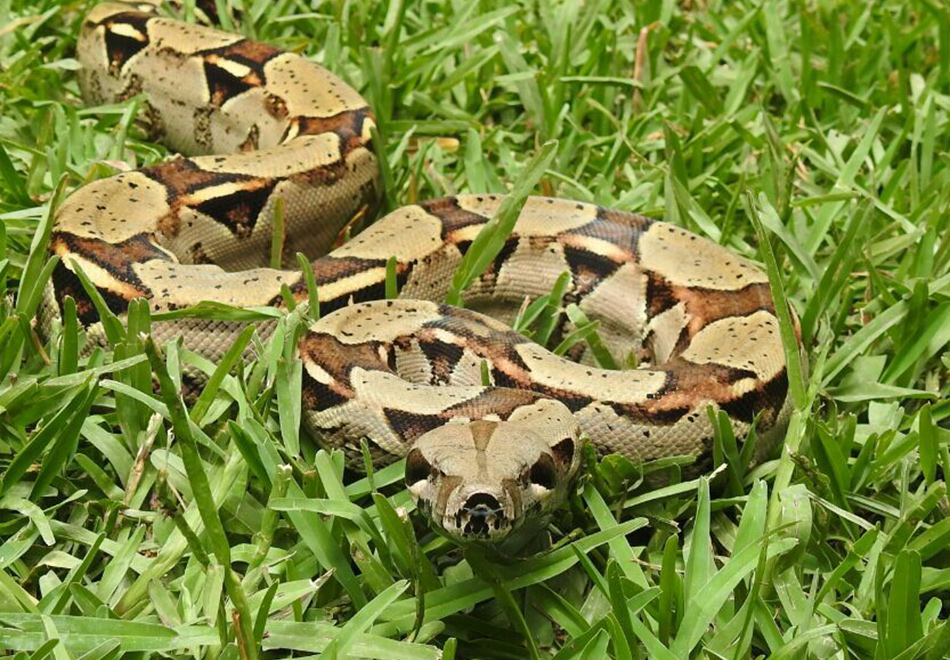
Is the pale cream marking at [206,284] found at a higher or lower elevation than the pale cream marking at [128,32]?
lower

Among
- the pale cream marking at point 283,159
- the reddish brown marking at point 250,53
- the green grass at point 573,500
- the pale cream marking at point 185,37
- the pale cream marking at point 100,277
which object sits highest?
the pale cream marking at point 185,37

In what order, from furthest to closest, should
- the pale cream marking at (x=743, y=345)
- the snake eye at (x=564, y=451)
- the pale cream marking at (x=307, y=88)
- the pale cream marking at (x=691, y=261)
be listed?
the pale cream marking at (x=307, y=88), the pale cream marking at (x=691, y=261), the pale cream marking at (x=743, y=345), the snake eye at (x=564, y=451)

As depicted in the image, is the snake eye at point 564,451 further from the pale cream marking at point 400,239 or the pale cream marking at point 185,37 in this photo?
the pale cream marking at point 185,37

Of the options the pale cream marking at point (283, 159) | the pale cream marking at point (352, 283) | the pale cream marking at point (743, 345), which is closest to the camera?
the pale cream marking at point (743, 345)

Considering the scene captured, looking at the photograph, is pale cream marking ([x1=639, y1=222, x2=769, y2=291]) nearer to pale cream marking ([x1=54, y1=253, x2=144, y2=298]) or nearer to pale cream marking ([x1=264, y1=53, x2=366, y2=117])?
pale cream marking ([x1=264, y1=53, x2=366, y2=117])

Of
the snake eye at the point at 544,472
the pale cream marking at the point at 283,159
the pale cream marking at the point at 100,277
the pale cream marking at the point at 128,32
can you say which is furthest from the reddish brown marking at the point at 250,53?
the snake eye at the point at 544,472

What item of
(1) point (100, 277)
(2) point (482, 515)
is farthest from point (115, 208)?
(2) point (482, 515)

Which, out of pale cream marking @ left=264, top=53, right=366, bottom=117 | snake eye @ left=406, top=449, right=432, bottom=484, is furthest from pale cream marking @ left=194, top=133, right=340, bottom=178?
snake eye @ left=406, top=449, right=432, bottom=484

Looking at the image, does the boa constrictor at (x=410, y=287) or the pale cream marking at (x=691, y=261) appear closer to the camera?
the boa constrictor at (x=410, y=287)
